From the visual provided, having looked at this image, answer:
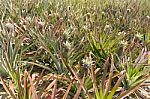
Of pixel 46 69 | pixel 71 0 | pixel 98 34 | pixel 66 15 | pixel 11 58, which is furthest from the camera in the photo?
pixel 71 0

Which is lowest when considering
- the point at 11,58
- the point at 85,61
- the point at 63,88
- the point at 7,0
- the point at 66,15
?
the point at 63,88

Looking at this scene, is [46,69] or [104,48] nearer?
[46,69]

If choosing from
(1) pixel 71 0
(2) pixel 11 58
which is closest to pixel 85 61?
(2) pixel 11 58

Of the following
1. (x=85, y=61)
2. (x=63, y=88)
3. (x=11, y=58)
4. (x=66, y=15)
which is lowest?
(x=63, y=88)

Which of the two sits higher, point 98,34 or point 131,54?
point 98,34

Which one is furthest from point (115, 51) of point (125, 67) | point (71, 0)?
point (71, 0)

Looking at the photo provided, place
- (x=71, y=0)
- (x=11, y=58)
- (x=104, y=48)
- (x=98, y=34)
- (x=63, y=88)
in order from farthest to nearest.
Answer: (x=71, y=0) → (x=98, y=34) → (x=104, y=48) → (x=11, y=58) → (x=63, y=88)

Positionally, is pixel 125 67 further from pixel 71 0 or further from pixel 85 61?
pixel 71 0

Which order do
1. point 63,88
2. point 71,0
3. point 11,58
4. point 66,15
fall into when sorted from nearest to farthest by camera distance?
1. point 63,88
2. point 11,58
3. point 66,15
4. point 71,0

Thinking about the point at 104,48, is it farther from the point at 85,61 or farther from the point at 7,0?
the point at 7,0
